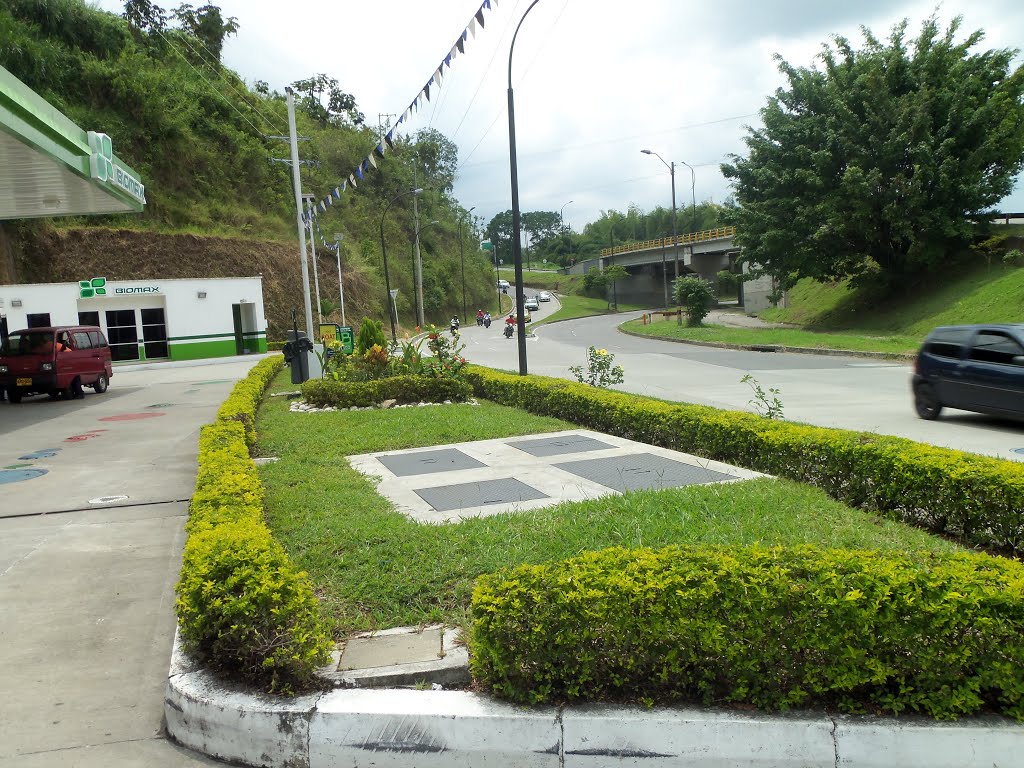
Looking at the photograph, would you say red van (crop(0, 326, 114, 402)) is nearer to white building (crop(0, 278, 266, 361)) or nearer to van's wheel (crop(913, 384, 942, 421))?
white building (crop(0, 278, 266, 361))

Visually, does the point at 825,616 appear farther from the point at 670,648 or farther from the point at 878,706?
the point at 670,648

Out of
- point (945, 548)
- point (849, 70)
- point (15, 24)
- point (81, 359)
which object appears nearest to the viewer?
point (945, 548)

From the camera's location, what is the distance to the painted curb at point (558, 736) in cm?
313

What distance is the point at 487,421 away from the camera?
38.0 feet

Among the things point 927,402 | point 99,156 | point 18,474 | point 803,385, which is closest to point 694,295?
point 803,385

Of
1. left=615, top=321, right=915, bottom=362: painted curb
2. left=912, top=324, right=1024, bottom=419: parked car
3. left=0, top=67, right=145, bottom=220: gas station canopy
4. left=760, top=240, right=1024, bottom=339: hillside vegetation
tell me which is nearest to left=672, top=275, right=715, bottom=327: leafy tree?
left=760, top=240, right=1024, bottom=339: hillside vegetation

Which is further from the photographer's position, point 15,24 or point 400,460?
point 15,24

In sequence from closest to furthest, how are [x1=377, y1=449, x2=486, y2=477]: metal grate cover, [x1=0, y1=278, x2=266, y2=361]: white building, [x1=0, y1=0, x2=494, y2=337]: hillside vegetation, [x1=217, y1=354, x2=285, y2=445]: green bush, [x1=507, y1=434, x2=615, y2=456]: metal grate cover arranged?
[x1=377, y1=449, x2=486, y2=477]: metal grate cover < [x1=507, y1=434, x2=615, y2=456]: metal grate cover < [x1=217, y1=354, x2=285, y2=445]: green bush < [x1=0, y1=278, x2=266, y2=361]: white building < [x1=0, y1=0, x2=494, y2=337]: hillside vegetation

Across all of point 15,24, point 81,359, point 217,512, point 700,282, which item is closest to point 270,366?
point 81,359

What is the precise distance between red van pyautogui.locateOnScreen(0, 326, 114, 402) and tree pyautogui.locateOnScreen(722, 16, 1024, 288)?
88.7 feet

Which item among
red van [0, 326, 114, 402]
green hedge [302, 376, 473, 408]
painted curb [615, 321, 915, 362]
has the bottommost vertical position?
painted curb [615, 321, 915, 362]

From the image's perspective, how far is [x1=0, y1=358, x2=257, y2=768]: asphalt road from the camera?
3559 millimetres

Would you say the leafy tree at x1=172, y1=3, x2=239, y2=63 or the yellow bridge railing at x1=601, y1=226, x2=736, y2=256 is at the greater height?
the leafy tree at x1=172, y1=3, x2=239, y2=63

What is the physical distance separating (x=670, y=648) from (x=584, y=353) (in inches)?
1111
